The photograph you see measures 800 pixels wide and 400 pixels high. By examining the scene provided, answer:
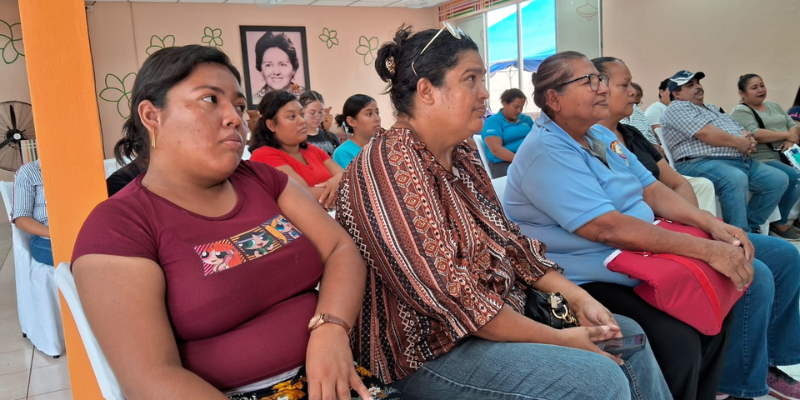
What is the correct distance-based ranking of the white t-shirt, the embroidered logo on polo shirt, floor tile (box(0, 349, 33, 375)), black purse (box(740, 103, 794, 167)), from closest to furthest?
the embroidered logo on polo shirt → floor tile (box(0, 349, 33, 375)) → black purse (box(740, 103, 794, 167)) → the white t-shirt

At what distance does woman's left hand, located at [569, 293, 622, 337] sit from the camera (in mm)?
1518

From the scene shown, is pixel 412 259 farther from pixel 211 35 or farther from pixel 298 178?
pixel 211 35

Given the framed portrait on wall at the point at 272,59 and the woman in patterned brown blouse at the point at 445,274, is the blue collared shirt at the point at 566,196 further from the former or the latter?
the framed portrait on wall at the point at 272,59

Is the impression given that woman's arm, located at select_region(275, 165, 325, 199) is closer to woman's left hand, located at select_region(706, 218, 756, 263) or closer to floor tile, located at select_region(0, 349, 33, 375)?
floor tile, located at select_region(0, 349, 33, 375)

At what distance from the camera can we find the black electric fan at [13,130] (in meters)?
6.30

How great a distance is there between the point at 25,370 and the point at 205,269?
2.44m

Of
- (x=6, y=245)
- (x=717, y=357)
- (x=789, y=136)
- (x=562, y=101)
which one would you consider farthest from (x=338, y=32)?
(x=717, y=357)

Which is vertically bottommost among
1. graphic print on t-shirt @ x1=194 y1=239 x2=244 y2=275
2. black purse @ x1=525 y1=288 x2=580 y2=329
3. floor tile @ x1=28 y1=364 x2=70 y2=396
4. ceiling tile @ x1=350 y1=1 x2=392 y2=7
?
floor tile @ x1=28 y1=364 x2=70 y2=396

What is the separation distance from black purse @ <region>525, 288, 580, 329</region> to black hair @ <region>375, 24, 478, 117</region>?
61 cm

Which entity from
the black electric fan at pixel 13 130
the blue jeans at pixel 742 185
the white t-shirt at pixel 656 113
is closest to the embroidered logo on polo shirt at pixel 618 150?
the blue jeans at pixel 742 185

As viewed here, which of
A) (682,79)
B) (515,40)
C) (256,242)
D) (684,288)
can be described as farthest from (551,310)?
(515,40)

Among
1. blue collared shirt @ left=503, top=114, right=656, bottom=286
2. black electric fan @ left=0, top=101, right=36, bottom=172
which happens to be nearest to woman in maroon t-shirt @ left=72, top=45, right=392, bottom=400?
blue collared shirt @ left=503, top=114, right=656, bottom=286

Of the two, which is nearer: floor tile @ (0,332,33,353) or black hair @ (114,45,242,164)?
black hair @ (114,45,242,164)

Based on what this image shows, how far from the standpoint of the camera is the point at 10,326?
3494 millimetres
